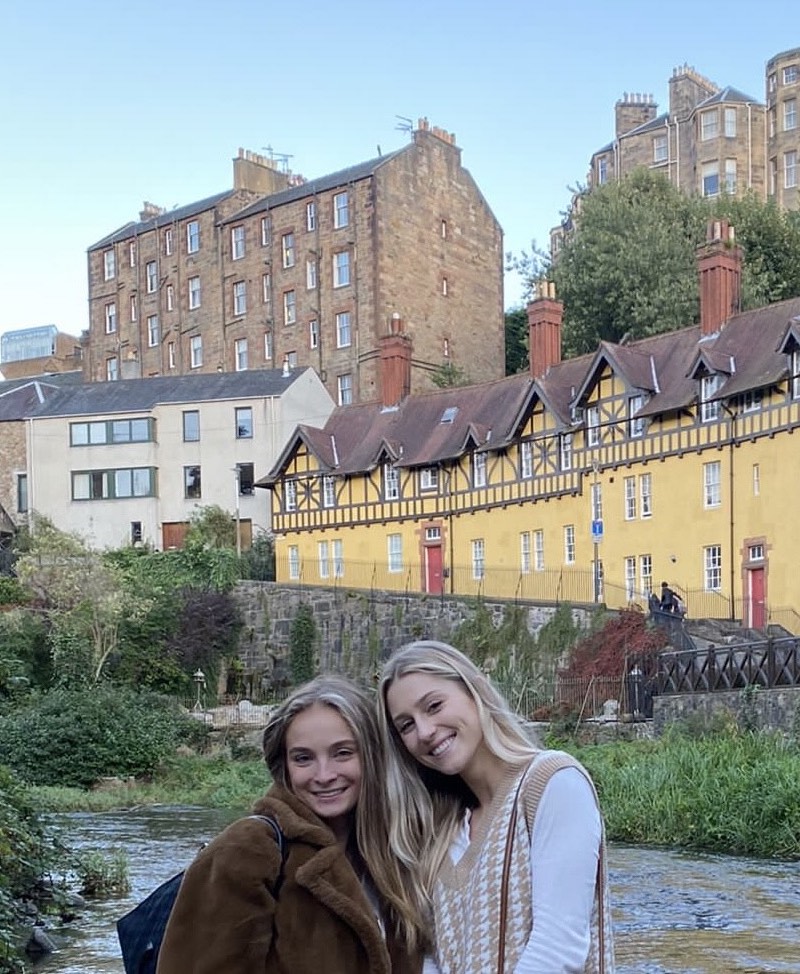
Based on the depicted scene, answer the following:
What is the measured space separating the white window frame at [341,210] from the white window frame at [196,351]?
28.2ft

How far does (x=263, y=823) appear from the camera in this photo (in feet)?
9.80

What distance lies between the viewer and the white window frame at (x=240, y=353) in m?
53.1

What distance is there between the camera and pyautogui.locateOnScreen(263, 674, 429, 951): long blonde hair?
3.06 meters

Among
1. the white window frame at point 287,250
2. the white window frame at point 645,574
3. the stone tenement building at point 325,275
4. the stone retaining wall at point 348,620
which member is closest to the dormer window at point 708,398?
the white window frame at point 645,574

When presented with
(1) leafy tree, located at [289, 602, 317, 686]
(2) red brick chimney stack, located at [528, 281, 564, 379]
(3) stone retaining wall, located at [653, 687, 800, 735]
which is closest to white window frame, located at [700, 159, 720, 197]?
(2) red brick chimney stack, located at [528, 281, 564, 379]

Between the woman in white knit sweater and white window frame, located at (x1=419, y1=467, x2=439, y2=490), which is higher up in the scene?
white window frame, located at (x1=419, y1=467, x2=439, y2=490)

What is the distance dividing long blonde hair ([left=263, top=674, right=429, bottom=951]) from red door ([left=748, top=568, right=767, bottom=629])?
1135 inches

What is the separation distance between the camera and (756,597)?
31219mm

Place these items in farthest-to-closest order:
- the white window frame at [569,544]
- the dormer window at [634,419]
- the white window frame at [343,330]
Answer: the white window frame at [343,330], the white window frame at [569,544], the dormer window at [634,419]

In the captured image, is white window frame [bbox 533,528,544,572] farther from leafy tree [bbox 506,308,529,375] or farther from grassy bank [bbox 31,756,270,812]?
leafy tree [bbox 506,308,529,375]

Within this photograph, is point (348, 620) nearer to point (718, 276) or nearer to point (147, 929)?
point (718, 276)

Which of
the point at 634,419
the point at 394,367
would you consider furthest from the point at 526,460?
the point at 394,367

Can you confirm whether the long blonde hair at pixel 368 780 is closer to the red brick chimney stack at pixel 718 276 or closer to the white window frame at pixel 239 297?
the red brick chimney stack at pixel 718 276

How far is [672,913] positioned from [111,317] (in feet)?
165
